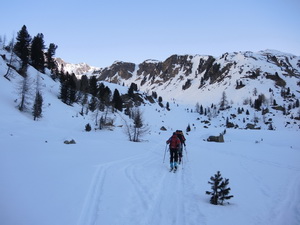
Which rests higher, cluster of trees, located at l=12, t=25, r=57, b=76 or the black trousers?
cluster of trees, located at l=12, t=25, r=57, b=76

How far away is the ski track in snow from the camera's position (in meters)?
4.83

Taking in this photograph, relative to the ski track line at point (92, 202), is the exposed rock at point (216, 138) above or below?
above

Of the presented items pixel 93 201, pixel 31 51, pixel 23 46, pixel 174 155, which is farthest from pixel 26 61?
pixel 93 201

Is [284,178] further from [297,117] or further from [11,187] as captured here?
[297,117]

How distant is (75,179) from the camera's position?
747cm

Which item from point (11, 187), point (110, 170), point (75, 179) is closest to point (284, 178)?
point (110, 170)

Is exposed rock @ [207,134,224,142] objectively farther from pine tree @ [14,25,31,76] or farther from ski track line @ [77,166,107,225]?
pine tree @ [14,25,31,76]

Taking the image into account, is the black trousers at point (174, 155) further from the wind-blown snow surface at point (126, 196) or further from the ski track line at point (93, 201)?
the ski track line at point (93, 201)

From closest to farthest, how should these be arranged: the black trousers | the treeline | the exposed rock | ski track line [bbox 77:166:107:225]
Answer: ski track line [bbox 77:166:107:225] → the black trousers → the exposed rock → the treeline

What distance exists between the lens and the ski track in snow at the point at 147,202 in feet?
15.8

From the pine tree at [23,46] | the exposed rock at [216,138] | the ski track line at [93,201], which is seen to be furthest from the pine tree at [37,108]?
the exposed rock at [216,138]

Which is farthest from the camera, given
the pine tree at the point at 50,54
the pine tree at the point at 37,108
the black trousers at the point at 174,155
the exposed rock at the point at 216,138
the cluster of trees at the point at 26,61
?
the pine tree at the point at 50,54

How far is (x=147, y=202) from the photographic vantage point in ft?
19.3

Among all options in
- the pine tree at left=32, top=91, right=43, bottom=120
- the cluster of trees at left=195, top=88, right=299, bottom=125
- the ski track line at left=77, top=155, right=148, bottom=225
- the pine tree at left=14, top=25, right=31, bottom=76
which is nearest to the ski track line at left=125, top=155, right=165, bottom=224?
the ski track line at left=77, top=155, right=148, bottom=225
